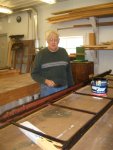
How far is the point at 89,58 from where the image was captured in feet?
14.8

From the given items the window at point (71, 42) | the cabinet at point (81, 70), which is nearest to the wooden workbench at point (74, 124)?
the cabinet at point (81, 70)

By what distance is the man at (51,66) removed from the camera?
2.21m

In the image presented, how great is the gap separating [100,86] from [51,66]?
784 millimetres

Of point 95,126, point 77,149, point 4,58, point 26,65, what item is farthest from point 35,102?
point 4,58

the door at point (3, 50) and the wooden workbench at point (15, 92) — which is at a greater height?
the door at point (3, 50)

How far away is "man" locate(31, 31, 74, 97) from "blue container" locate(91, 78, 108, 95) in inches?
24.8

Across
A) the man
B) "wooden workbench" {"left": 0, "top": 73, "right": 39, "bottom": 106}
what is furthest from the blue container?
"wooden workbench" {"left": 0, "top": 73, "right": 39, "bottom": 106}

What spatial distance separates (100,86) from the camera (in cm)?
160

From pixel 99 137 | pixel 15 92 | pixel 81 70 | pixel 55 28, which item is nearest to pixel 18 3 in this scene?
pixel 55 28

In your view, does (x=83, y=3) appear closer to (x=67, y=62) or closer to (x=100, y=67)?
(x=100, y=67)

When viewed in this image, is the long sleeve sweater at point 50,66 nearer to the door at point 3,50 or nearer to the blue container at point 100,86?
the blue container at point 100,86

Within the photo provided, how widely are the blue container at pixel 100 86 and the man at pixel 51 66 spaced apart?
63 centimetres

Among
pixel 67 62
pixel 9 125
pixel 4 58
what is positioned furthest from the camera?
pixel 4 58

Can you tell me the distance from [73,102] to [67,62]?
0.90m
